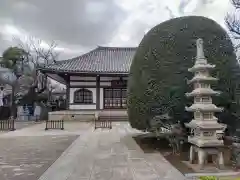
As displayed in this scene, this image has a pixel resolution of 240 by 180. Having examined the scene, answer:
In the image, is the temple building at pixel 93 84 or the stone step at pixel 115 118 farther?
the temple building at pixel 93 84

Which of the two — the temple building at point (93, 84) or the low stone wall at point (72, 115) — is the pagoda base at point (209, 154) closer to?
the low stone wall at point (72, 115)

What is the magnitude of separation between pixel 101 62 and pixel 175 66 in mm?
18100

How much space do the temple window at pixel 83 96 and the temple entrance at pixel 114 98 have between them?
4.59 ft

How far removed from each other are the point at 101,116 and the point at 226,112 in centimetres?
1592

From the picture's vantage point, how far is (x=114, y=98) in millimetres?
25078

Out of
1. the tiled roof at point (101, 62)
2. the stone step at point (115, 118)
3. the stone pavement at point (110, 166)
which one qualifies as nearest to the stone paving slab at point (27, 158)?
the stone pavement at point (110, 166)

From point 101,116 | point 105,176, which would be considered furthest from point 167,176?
point 101,116

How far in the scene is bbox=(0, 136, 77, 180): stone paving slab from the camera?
20.5 ft

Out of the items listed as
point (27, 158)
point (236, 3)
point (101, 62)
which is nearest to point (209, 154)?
point (236, 3)

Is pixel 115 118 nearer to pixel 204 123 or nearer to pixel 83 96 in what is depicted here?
pixel 83 96

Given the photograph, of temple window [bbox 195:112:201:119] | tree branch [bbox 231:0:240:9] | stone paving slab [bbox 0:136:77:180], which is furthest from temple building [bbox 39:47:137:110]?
temple window [bbox 195:112:201:119]

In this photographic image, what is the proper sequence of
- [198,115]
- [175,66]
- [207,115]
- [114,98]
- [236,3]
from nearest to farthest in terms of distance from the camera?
[207,115], [198,115], [236,3], [175,66], [114,98]

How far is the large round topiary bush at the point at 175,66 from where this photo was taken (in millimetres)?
8469

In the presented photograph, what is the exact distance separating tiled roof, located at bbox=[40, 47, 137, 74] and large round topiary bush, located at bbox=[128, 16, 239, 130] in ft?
47.0
